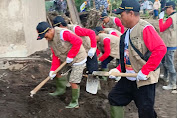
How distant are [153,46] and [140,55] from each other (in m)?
0.21

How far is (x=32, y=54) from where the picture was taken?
6406mm

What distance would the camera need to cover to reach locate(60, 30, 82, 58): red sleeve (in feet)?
11.9

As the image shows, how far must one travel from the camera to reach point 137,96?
2648 millimetres

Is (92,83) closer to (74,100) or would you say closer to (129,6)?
(74,100)

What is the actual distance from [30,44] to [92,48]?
2506mm

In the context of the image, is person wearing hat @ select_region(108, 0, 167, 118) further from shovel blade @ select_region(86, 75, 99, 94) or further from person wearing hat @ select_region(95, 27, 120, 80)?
person wearing hat @ select_region(95, 27, 120, 80)

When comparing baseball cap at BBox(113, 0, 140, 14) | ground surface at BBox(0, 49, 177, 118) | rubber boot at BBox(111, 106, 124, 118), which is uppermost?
baseball cap at BBox(113, 0, 140, 14)

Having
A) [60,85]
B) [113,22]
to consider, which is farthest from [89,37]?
[113,22]

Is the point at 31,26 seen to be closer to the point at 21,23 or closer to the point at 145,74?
the point at 21,23

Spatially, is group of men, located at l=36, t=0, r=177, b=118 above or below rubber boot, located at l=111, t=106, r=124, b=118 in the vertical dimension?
above

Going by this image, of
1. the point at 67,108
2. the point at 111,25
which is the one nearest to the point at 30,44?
the point at 111,25

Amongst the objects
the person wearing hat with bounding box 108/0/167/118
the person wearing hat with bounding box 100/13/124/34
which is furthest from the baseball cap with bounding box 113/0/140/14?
the person wearing hat with bounding box 100/13/124/34

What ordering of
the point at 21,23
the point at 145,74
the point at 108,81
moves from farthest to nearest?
the point at 21,23, the point at 108,81, the point at 145,74

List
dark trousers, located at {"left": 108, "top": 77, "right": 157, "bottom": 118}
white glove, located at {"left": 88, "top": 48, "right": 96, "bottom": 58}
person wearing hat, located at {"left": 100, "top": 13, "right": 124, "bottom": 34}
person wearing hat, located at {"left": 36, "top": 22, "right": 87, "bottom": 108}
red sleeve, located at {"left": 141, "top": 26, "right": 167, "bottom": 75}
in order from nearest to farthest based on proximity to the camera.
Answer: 1. red sleeve, located at {"left": 141, "top": 26, "right": 167, "bottom": 75}
2. dark trousers, located at {"left": 108, "top": 77, "right": 157, "bottom": 118}
3. person wearing hat, located at {"left": 36, "top": 22, "right": 87, "bottom": 108}
4. white glove, located at {"left": 88, "top": 48, "right": 96, "bottom": 58}
5. person wearing hat, located at {"left": 100, "top": 13, "right": 124, "bottom": 34}
